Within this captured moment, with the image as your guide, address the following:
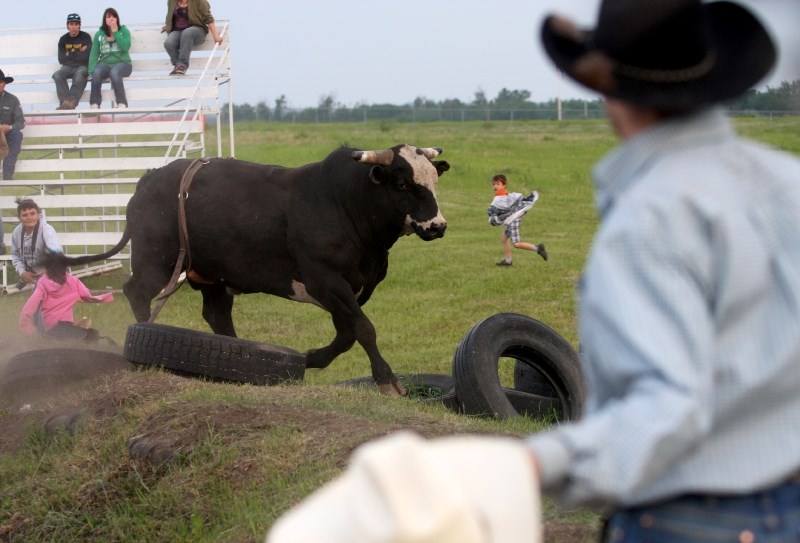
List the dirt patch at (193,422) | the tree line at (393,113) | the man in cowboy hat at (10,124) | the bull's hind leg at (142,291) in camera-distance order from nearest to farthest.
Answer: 1. the dirt patch at (193,422)
2. the bull's hind leg at (142,291)
3. the man in cowboy hat at (10,124)
4. the tree line at (393,113)

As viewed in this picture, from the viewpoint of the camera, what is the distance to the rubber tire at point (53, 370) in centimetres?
823

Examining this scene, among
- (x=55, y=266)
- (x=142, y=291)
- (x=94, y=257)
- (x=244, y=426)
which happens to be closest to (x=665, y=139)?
(x=244, y=426)

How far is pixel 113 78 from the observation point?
19125 mm

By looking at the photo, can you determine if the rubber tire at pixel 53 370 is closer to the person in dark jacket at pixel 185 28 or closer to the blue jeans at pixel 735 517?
the blue jeans at pixel 735 517

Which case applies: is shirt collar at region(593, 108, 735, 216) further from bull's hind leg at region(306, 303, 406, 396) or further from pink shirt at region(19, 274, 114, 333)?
pink shirt at region(19, 274, 114, 333)

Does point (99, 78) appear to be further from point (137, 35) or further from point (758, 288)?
point (758, 288)

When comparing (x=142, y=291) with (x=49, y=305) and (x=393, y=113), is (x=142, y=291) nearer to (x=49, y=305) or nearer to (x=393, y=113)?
(x=49, y=305)

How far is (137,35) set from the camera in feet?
65.0

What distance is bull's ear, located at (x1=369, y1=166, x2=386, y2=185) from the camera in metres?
9.69

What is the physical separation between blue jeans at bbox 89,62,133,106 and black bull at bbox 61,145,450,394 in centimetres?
876

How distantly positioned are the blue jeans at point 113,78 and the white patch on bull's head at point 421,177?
10.5 meters

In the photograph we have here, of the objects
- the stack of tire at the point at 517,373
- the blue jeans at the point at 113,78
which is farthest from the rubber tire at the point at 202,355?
the blue jeans at the point at 113,78

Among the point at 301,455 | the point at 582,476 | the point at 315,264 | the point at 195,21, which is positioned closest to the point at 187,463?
the point at 301,455

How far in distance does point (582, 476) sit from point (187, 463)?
14.5 ft
